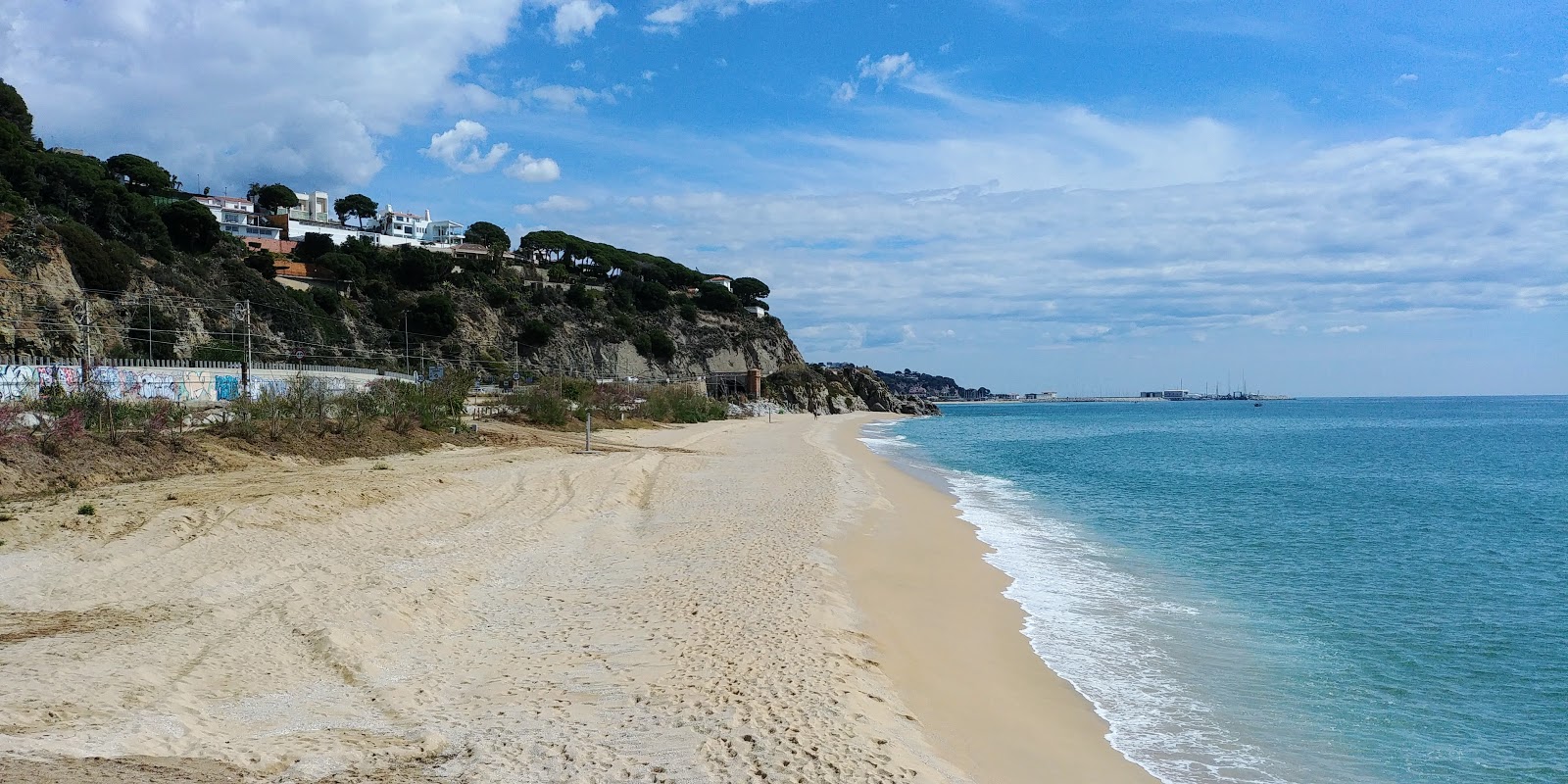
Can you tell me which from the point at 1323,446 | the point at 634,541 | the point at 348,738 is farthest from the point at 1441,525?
the point at 1323,446

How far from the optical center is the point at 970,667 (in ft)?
29.1

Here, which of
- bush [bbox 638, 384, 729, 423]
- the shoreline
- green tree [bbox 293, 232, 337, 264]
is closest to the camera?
the shoreline

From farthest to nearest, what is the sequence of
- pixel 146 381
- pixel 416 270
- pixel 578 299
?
pixel 578 299, pixel 416 270, pixel 146 381

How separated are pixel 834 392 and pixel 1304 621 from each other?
103 metres

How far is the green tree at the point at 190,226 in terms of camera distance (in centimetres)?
6034

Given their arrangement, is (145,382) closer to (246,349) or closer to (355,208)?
(246,349)

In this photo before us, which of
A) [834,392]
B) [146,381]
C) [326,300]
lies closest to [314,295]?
[326,300]

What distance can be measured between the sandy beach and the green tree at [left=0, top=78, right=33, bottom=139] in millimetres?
73677

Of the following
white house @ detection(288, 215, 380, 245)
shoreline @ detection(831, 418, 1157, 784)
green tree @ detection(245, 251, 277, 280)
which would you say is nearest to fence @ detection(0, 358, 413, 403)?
shoreline @ detection(831, 418, 1157, 784)

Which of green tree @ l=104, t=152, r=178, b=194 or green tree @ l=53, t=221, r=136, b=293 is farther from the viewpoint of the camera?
green tree @ l=104, t=152, r=178, b=194

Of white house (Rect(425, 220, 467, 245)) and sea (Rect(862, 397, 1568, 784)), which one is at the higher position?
white house (Rect(425, 220, 467, 245))

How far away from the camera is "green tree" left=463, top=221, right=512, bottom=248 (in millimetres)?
114938

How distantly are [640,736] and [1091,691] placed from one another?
15.2ft

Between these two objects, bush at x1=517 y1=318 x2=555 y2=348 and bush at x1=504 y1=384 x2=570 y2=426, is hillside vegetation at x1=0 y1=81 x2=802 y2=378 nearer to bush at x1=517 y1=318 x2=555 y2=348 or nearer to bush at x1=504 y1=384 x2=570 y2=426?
bush at x1=517 y1=318 x2=555 y2=348
